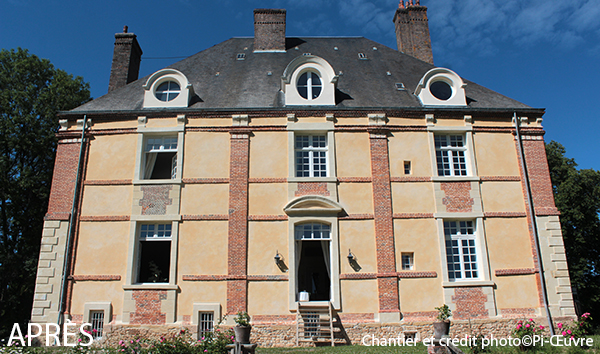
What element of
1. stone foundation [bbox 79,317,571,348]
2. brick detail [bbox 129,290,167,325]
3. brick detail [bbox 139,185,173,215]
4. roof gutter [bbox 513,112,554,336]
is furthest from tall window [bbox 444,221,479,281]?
brick detail [bbox 139,185,173,215]

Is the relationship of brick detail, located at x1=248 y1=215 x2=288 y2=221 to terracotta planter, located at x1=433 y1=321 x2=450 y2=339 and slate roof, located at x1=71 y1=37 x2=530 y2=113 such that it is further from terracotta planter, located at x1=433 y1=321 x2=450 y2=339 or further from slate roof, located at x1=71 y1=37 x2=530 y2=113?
terracotta planter, located at x1=433 y1=321 x2=450 y2=339

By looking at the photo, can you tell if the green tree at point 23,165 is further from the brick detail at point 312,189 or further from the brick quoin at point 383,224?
the brick quoin at point 383,224

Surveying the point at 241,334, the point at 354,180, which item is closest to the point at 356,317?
the point at 241,334

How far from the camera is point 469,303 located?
11.6m

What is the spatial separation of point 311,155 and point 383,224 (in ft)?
10.3

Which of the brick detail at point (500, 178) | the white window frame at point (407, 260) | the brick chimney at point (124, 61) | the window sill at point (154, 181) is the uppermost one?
the brick chimney at point (124, 61)

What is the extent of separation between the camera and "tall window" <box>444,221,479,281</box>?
12094mm

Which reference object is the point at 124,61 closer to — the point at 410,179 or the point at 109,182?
the point at 109,182

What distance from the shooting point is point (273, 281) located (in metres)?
11.6

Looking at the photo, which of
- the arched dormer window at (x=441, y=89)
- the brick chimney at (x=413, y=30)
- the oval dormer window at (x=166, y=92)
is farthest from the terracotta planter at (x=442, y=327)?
the brick chimney at (x=413, y=30)

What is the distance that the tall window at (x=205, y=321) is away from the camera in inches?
445

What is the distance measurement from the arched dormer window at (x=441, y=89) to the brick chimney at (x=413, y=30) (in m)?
3.55

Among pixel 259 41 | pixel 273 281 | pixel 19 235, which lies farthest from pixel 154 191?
pixel 19 235

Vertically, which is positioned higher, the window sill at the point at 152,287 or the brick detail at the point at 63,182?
the brick detail at the point at 63,182
